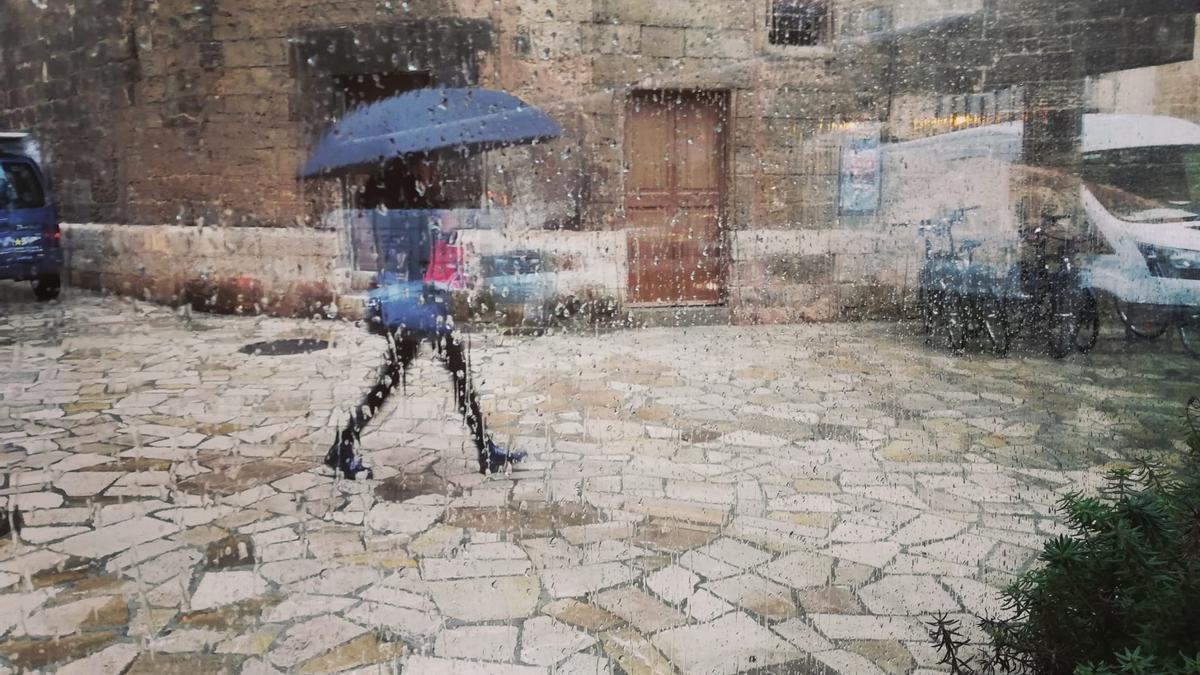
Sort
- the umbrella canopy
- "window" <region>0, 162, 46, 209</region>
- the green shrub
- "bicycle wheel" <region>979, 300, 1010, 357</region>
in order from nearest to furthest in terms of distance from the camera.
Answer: the green shrub < the umbrella canopy < "bicycle wheel" <region>979, 300, 1010, 357</region> < "window" <region>0, 162, 46, 209</region>

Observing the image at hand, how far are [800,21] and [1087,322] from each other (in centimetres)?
373

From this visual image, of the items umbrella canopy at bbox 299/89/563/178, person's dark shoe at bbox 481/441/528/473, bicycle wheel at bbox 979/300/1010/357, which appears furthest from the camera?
bicycle wheel at bbox 979/300/1010/357

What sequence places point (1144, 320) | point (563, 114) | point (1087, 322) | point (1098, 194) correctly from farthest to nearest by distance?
point (1098, 194)
point (563, 114)
point (1144, 320)
point (1087, 322)

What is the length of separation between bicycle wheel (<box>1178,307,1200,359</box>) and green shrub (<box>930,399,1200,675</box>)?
5.41m

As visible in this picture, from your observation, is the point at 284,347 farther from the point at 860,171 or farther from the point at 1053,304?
the point at 1053,304

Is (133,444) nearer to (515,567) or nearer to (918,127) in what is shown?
(515,567)

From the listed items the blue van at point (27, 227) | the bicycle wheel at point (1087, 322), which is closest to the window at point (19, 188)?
the blue van at point (27, 227)

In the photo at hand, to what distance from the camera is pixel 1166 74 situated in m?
7.02

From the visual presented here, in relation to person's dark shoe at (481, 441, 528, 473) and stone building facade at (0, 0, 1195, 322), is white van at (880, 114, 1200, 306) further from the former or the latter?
person's dark shoe at (481, 441, 528, 473)

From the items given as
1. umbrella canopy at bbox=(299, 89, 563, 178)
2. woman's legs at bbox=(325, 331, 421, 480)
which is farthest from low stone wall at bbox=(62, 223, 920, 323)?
woman's legs at bbox=(325, 331, 421, 480)

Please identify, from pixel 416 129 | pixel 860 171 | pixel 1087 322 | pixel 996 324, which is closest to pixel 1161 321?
pixel 1087 322

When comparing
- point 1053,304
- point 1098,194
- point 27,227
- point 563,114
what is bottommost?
point 1053,304

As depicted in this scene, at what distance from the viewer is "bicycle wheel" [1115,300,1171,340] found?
627cm

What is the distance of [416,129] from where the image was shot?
3.67 meters
